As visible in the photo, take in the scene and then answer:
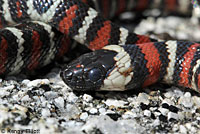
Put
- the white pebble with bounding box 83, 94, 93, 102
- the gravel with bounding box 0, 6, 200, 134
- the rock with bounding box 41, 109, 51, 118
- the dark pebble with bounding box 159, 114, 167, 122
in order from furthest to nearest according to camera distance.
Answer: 1. the white pebble with bounding box 83, 94, 93, 102
2. the dark pebble with bounding box 159, 114, 167, 122
3. the rock with bounding box 41, 109, 51, 118
4. the gravel with bounding box 0, 6, 200, 134

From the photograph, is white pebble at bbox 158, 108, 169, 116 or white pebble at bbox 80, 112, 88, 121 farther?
white pebble at bbox 158, 108, 169, 116

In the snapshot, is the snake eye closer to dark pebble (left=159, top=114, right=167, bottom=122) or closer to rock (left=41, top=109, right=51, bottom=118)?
rock (left=41, top=109, right=51, bottom=118)

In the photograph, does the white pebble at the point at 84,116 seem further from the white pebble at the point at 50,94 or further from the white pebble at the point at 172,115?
the white pebble at the point at 172,115

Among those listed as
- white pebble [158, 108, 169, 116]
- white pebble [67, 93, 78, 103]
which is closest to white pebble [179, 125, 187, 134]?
white pebble [158, 108, 169, 116]

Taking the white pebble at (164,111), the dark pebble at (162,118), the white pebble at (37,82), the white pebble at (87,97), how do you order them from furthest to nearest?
the white pebble at (37,82), the white pebble at (87,97), the white pebble at (164,111), the dark pebble at (162,118)

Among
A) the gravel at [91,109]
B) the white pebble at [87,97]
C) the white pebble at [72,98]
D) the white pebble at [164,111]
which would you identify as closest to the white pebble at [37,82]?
the gravel at [91,109]

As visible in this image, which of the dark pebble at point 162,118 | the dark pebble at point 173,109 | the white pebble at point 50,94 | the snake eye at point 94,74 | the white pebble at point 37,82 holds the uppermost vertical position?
the snake eye at point 94,74
